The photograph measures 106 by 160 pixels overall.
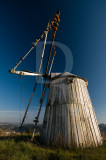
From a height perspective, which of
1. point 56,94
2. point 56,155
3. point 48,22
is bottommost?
point 56,155

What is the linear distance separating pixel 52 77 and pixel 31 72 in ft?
6.32

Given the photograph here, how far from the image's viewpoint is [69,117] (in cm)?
646

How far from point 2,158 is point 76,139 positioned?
3871 millimetres

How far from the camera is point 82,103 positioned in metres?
7.18

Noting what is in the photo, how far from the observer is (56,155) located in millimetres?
4441

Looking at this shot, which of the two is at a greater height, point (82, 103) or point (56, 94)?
point (56, 94)

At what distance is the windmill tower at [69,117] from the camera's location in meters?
5.97

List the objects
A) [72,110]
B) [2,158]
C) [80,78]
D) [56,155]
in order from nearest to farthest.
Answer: [2,158]
[56,155]
[72,110]
[80,78]

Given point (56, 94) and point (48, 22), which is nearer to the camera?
point (56, 94)

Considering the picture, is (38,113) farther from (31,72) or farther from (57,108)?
(31,72)

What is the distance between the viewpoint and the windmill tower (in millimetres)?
5969

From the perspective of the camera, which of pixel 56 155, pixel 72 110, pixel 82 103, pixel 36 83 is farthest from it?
pixel 36 83

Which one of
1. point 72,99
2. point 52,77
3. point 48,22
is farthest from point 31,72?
point 48,22

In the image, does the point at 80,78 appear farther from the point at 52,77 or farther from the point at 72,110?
the point at 72,110
